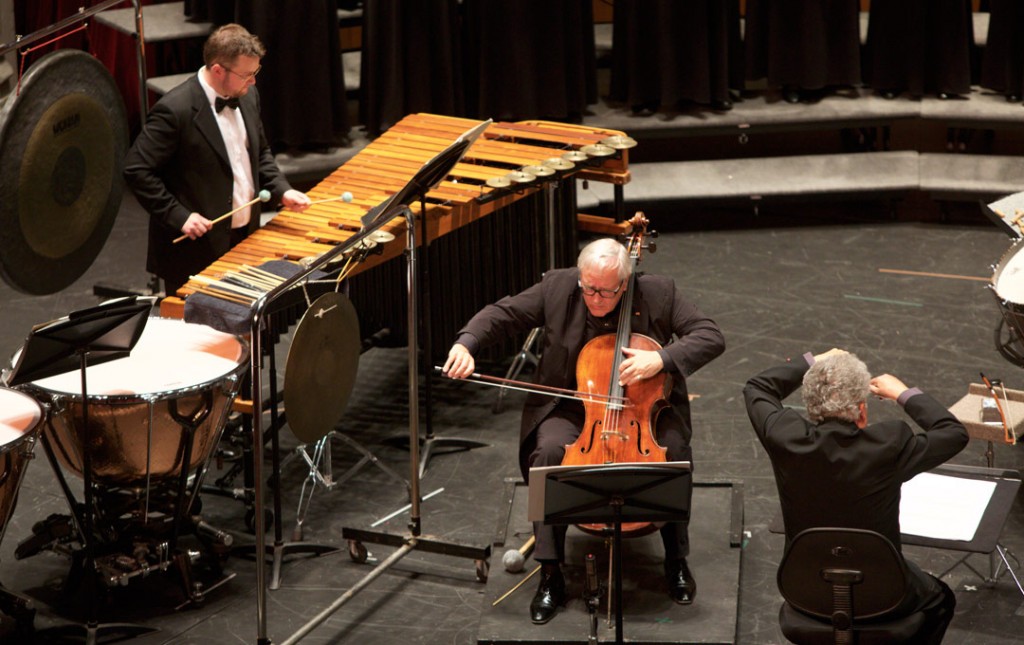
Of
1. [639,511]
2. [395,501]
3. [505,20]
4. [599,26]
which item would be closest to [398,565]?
[395,501]

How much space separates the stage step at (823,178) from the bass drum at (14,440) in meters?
4.56

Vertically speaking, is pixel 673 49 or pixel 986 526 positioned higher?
pixel 673 49

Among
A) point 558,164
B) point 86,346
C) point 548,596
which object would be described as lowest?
point 548,596

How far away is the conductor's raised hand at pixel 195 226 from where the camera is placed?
5586 millimetres

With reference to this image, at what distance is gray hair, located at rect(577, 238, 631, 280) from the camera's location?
4.79m

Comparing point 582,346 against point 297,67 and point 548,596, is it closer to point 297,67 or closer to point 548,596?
point 548,596

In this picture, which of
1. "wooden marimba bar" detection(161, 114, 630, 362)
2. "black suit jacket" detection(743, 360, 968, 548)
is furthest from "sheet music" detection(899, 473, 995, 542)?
"wooden marimba bar" detection(161, 114, 630, 362)

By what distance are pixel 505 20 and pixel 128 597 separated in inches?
176

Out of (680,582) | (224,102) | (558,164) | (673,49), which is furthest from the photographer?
(673,49)

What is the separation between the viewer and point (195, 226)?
559 cm

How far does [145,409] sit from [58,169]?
1277 mm

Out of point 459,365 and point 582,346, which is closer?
point 459,365

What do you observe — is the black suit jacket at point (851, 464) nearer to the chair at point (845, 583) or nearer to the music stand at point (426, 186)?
the chair at point (845, 583)

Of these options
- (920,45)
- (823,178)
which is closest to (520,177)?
(823,178)
